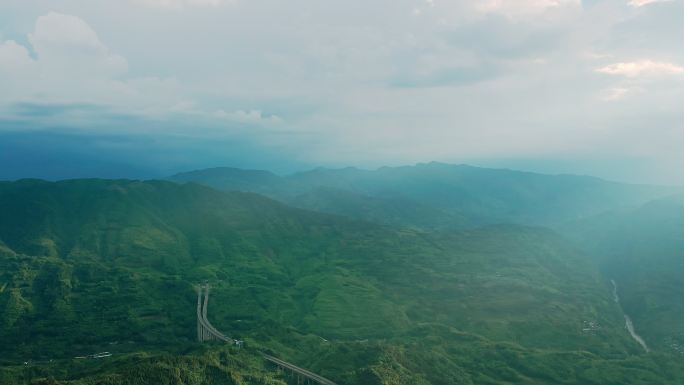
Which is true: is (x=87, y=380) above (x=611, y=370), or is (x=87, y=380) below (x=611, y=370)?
above

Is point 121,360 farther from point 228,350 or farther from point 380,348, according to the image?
point 380,348

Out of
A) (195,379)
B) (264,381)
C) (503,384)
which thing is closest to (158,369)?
(195,379)

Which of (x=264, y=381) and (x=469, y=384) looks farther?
(x=469, y=384)

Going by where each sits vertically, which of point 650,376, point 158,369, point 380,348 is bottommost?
point 650,376

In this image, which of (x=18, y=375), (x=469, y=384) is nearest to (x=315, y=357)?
(x=469, y=384)

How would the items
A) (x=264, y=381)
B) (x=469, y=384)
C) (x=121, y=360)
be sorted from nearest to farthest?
1. (x=264, y=381)
2. (x=121, y=360)
3. (x=469, y=384)

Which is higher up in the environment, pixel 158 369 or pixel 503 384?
pixel 158 369

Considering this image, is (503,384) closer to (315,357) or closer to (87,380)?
(315,357)

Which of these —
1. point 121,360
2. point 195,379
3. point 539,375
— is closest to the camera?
point 195,379

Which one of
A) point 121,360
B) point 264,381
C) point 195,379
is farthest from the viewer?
point 121,360
